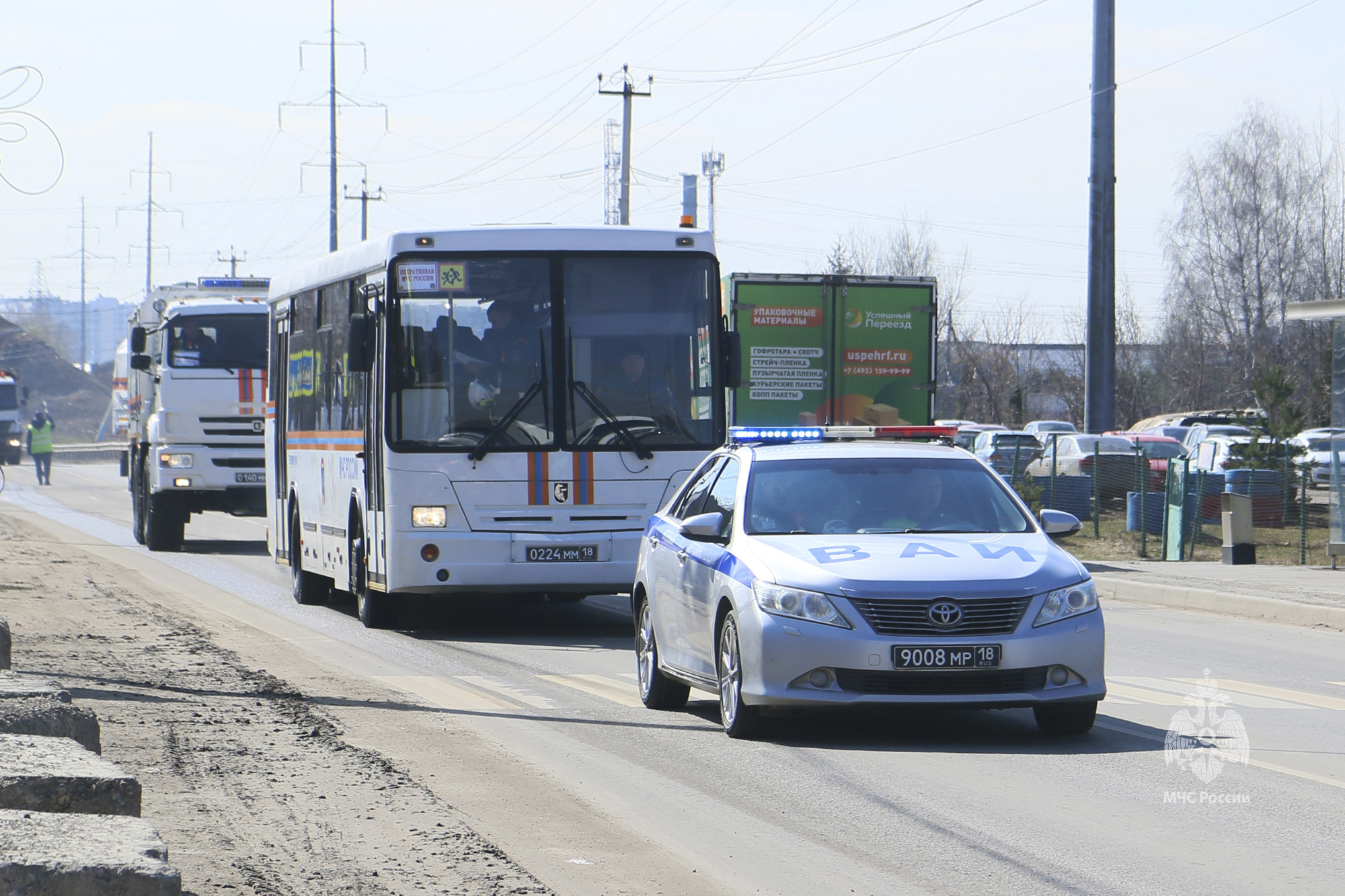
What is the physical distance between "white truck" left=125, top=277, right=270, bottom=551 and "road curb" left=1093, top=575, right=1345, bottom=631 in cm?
1211

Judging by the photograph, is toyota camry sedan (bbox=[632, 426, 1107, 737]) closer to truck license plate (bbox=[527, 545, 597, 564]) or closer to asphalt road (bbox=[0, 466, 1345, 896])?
asphalt road (bbox=[0, 466, 1345, 896])

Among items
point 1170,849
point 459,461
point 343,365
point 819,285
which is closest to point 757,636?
point 1170,849

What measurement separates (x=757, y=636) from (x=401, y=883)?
3.00 m

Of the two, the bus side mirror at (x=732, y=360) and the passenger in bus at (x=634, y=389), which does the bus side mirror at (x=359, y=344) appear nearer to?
the passenger in bus at (x=634, y=389)

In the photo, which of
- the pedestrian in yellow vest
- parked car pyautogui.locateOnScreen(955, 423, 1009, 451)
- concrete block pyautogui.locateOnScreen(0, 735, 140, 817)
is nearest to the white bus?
concrete block pyautogui.locateOnScreen(0, 735, 140, 817)

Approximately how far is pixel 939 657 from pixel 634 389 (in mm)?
6578

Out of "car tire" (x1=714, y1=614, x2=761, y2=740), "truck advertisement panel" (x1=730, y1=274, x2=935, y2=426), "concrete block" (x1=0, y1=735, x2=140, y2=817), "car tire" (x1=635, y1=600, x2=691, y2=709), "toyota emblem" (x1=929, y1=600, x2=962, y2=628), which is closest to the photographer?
"concrete block" (x1=0, y1=735, x2=140, y2=817)

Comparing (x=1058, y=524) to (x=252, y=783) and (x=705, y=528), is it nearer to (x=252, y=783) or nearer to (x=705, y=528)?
(x=705, y=528)

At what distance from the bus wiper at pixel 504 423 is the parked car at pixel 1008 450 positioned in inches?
686

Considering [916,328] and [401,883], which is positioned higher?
[916,328]

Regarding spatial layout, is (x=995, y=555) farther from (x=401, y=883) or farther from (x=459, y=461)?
(x=459, y=461)

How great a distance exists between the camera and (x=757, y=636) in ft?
28.1

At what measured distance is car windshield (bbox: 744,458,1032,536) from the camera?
9.41 metres

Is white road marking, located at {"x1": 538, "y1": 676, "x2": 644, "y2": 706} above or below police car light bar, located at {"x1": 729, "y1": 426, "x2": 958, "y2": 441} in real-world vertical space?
below
